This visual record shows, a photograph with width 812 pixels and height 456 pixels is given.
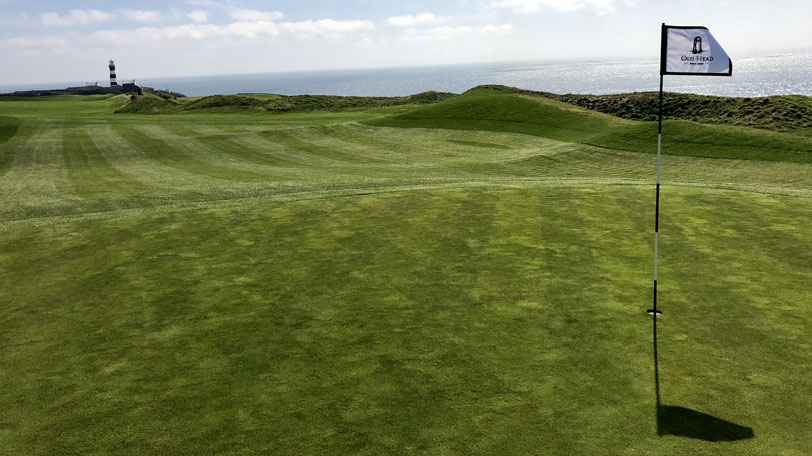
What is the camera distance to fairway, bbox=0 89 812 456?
738 centimetres

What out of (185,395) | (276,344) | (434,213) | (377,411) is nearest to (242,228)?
(434,213)

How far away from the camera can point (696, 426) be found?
7.33 meters

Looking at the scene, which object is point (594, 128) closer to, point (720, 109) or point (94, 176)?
point (720, 109)

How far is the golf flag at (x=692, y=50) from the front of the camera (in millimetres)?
11430

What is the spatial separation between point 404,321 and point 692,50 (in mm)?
7934

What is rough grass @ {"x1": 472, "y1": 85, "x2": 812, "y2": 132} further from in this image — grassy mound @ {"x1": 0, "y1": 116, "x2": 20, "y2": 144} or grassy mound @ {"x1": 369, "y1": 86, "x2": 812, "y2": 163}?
grassy mound @ {"x1": 0, "y1": 116, "x2": 20, "y2": 144}

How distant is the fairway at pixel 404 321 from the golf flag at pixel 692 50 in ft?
14.7

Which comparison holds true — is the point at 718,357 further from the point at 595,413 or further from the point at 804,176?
the point at 804,176

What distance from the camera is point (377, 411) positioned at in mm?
7668

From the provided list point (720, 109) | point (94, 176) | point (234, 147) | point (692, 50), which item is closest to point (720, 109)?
point (720, 109)

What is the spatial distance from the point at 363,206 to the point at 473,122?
4423cm

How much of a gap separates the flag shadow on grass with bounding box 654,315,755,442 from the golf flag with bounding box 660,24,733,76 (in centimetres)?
695

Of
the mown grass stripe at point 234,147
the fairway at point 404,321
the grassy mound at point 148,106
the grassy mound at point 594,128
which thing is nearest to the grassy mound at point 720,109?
the grassy mound at point 594,128

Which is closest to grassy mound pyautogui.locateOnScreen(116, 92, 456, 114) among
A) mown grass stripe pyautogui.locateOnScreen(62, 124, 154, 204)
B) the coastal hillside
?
the coastal hillside
